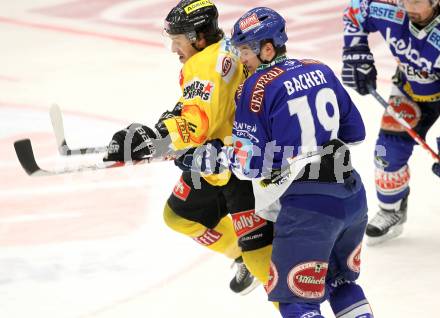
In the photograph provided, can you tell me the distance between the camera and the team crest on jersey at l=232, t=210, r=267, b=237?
3.25 meters

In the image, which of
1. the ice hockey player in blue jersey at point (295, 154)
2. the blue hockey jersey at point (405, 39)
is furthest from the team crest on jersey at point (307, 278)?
the blue hockey jersey at point (405, 39)

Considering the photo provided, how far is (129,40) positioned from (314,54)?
5.37 feet

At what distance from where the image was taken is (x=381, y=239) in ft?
13.9

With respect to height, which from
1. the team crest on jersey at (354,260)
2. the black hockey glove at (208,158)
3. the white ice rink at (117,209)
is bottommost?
the white ice rink at (117,209)

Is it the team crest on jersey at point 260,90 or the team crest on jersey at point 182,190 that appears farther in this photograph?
the team crest on jersey at point 182,190

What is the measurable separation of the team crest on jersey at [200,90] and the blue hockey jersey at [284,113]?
0.14m

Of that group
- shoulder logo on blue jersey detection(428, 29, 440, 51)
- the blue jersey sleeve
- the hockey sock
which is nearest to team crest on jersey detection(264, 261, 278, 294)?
the hockey sock

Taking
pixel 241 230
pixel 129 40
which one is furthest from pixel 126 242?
pixel 129 40

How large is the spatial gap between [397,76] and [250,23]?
4.70 ft

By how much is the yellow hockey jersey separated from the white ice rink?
37.3 inches

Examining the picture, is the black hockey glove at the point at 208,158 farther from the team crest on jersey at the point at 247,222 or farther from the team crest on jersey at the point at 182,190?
the team crest on jersey at the point at 182,190

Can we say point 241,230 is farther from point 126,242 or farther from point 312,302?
point 126,242

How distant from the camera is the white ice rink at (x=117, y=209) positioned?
3709mm

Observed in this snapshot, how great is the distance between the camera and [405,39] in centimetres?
381
